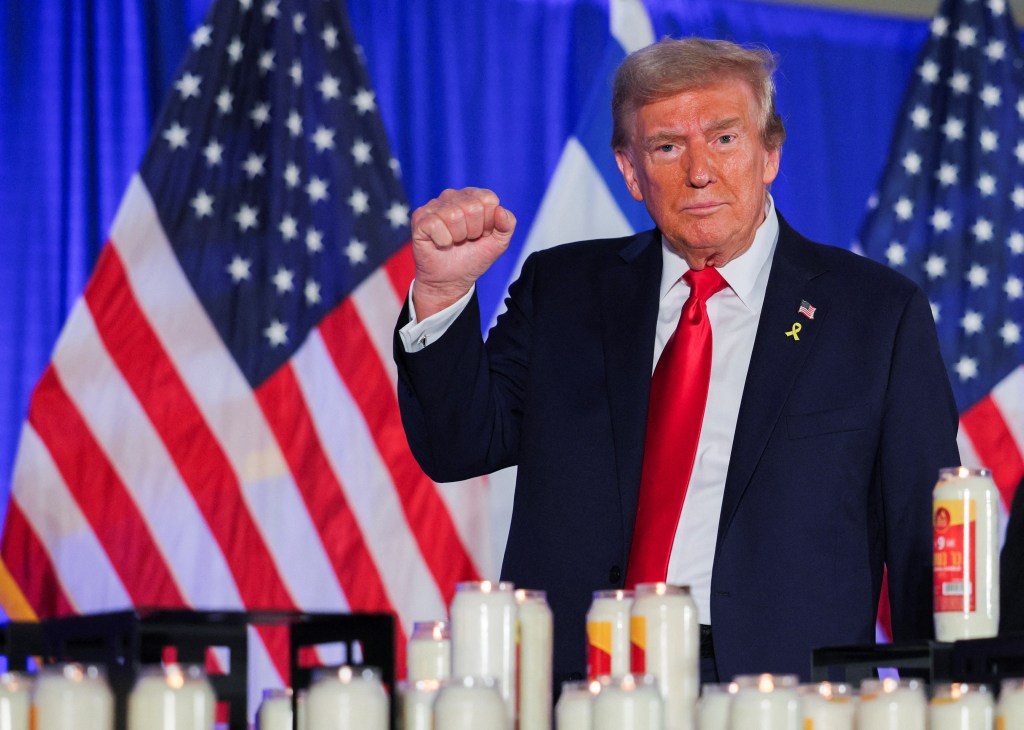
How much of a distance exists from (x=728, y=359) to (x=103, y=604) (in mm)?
2618

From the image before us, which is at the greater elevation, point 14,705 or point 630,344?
point 630,344

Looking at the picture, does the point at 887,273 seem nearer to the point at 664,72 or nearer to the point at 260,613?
the point at 664,72

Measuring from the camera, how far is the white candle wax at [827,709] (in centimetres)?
138

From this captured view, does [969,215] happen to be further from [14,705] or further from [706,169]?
[14,705]

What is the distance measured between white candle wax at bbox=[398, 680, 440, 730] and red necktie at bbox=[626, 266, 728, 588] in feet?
2.57

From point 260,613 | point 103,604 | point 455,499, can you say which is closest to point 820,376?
point 260,613

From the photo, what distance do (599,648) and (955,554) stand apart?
453 mm

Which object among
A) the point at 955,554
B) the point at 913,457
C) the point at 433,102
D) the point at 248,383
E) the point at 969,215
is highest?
the point at 433,102

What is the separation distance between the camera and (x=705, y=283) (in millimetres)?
2342

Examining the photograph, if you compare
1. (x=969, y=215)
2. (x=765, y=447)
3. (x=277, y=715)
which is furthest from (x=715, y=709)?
(x=969, y=215)

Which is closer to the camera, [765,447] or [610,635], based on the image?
[610,635]

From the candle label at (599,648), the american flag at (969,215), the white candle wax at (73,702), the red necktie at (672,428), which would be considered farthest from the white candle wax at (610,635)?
the american flag at (969,215)

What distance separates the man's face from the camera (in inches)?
92.4

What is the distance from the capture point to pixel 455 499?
456 cm
